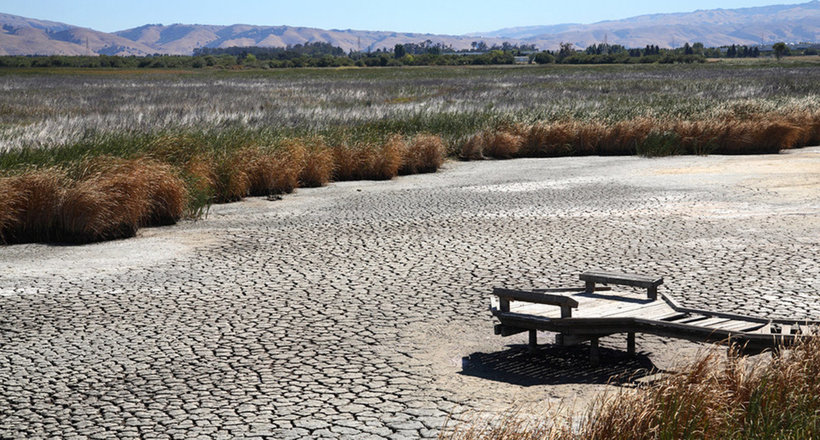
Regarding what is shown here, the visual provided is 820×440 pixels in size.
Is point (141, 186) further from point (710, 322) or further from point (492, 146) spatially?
point (492, 146)

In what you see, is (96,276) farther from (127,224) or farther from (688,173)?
(688,173)

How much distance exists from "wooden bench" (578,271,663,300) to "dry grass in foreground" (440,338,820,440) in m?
2.07

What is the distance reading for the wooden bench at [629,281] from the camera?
24.9 feet

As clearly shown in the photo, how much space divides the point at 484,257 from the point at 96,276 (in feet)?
14.7

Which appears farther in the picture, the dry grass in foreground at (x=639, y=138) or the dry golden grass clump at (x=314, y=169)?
the dry grass in foreground at (x=639, y=138)

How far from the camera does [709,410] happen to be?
4.66m

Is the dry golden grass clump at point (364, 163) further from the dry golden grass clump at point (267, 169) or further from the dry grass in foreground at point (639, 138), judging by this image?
the dry grass in foreground at point (639, 138)

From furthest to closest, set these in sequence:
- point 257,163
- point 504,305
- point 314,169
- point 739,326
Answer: point 314,169
point 257,163
point 504,305
point 739,326

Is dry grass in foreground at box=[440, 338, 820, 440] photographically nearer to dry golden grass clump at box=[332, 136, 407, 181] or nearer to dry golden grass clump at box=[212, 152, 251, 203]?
dry golden grass clump at box=[212, 152, 251, 203]

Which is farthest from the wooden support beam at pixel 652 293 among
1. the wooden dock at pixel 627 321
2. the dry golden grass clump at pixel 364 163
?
the dry golden grass clump at pixel 364 163

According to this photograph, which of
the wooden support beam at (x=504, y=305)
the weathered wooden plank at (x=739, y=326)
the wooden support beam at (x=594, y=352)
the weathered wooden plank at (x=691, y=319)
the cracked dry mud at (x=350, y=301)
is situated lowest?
the cracked dry mud at (x=350, y=301)

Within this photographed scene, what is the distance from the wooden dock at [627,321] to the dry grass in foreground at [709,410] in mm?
772

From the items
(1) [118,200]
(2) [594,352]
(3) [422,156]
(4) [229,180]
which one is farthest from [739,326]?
(3) [422,156]

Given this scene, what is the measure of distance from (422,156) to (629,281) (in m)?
14.0
